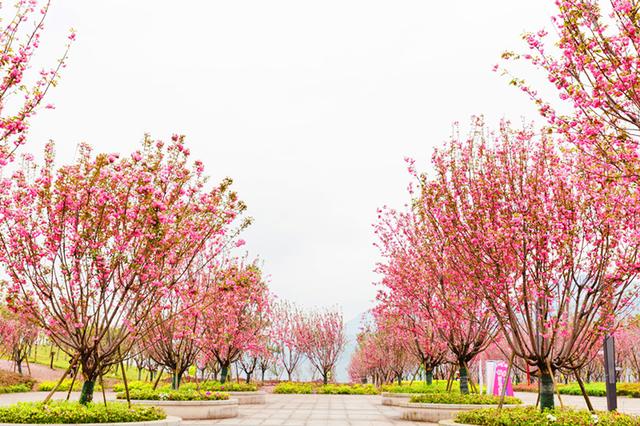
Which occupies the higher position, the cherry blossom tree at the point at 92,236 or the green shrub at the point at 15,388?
the cherry blossom tree at the point at 92,236

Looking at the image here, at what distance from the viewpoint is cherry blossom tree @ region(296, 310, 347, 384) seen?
3993 centimetres

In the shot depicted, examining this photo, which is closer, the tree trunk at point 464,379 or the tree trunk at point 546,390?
the tree trunk at point 546,390

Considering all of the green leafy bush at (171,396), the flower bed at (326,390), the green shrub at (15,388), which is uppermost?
the green leafy bush at (171,396)

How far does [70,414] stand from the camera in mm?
9703

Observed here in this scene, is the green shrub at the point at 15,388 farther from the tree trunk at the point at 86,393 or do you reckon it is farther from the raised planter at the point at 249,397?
the tree trunk at the point at 86,393

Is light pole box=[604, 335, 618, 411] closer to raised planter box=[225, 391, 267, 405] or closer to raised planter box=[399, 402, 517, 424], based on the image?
raised planter box=[399, 402, 517, 424]

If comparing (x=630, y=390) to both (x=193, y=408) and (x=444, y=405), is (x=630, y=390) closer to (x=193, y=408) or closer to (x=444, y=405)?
(x=444, y=405)

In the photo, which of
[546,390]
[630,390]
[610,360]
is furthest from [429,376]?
[630,390]

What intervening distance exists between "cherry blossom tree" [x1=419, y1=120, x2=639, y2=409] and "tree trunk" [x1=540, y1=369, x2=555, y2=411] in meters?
0.02

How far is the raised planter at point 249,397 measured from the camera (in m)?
24.2

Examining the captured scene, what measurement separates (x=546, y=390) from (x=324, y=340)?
2975 centimetres

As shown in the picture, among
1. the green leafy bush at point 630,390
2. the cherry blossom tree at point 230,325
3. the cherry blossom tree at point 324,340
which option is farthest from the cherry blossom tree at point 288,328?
the green leafy bush at point 630,390

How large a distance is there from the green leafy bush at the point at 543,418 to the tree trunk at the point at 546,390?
316mm

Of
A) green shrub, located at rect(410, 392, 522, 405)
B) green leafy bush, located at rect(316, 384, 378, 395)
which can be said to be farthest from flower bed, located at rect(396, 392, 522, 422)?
green leafy bush, located at rect(316, 384, 378, 395)
